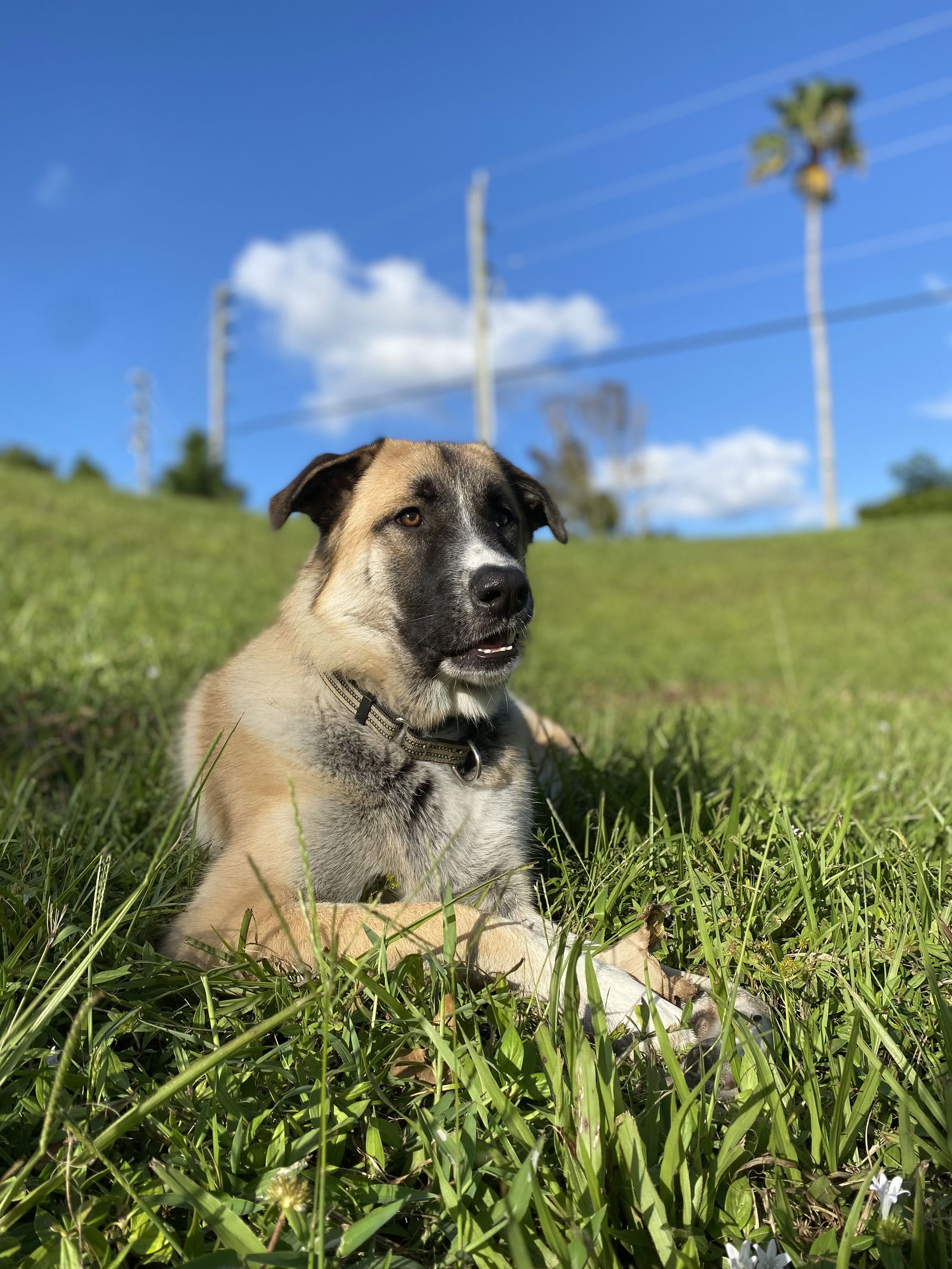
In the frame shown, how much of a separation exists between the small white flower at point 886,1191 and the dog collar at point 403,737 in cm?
149

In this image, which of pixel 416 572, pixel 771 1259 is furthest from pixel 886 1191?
pixel 416 572

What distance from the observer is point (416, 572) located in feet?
9.24

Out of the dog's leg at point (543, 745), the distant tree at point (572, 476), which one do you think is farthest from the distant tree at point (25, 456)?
the dog's leg at point (543, 745)

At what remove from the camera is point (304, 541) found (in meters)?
23.3

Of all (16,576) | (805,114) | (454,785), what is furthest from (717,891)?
(805,114)

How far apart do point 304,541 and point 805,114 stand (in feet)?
107

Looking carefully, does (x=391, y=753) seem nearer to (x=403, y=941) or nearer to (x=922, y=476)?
(x=403, y=941)

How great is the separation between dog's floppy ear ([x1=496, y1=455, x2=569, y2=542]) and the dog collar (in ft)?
3.35

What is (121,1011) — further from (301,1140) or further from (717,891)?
(717,891)

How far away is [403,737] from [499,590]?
21.6 inches

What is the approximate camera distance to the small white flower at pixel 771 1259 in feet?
4.43

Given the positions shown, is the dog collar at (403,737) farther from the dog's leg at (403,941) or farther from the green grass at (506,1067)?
the dog's leg at (403,941)

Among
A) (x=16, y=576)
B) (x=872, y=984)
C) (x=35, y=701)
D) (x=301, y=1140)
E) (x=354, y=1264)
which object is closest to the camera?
(x=354, y=1264)

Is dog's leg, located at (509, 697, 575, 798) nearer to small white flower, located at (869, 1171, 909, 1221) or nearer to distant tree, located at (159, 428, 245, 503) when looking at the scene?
small white flower, located at (869, 1171, 909, 1221)
